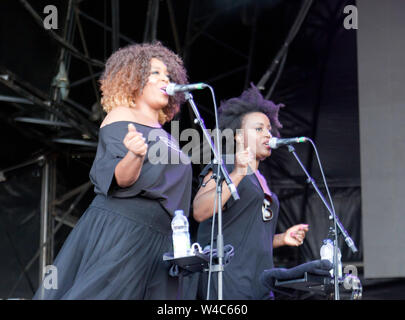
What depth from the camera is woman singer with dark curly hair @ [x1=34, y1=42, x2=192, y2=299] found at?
8.82ft

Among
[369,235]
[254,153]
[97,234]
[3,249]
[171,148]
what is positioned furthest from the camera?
[3,249]

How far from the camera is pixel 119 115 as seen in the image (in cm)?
299

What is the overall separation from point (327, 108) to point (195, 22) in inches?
67.4

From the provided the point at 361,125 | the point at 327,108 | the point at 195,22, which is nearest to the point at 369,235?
the point at 361,125

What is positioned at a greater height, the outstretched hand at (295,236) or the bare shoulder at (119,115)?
the bare shoulder at (119,115)

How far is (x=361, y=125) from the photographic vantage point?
607cm

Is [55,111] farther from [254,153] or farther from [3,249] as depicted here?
[254,153]

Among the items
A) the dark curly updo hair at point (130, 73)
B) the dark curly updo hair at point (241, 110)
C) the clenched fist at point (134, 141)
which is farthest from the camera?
the dark curly updo hair at point (241, 110)

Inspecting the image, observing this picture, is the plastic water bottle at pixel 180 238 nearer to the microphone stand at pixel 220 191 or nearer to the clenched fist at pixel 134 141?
the microphone stand at pixel 220 191

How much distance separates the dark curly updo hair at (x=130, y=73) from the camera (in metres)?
3.12

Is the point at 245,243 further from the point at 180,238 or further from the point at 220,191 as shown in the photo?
the point at 180,238

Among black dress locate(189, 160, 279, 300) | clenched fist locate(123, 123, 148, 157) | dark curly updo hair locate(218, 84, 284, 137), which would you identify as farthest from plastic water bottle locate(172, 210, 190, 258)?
dark curly updo hair locate(218, 84, 284, 137)

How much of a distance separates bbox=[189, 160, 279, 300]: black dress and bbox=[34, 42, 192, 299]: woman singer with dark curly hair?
0.88 m

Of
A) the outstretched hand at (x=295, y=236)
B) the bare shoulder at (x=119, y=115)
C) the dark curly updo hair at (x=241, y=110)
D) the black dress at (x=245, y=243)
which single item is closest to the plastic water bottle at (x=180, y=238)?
the bare shoulder at (x=119, y=115)
